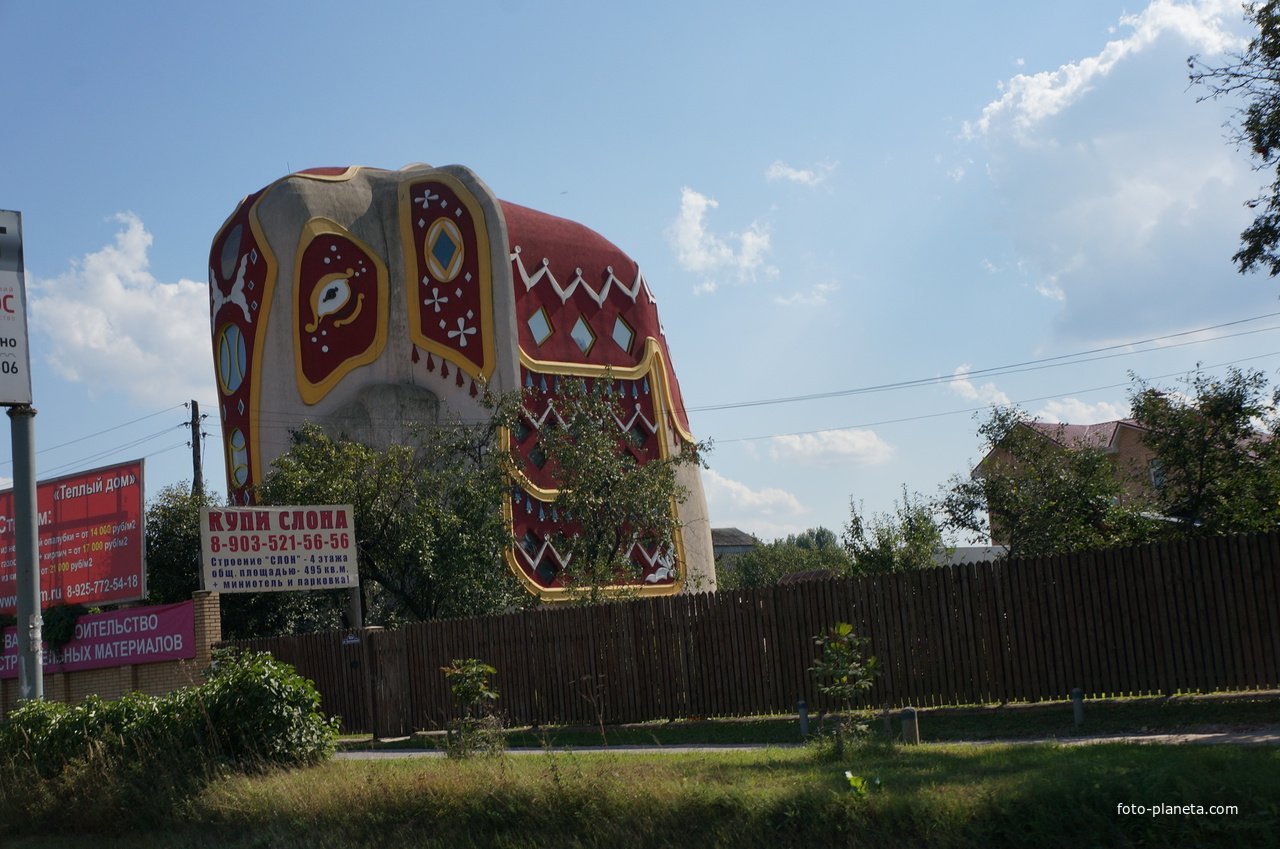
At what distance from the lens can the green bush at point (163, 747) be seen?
12.2 metres

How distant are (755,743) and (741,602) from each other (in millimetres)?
3708

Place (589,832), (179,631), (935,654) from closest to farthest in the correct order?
(589,832) < (935,654) < (179,631)

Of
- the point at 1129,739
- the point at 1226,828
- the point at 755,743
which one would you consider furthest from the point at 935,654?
the point at 1226,828

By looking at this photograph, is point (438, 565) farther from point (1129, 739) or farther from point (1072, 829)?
point (1072, 829)

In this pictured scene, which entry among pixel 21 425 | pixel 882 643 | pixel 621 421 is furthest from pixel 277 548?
pixel 621 421

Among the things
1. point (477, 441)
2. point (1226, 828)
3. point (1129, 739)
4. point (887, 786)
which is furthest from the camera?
point (477, 441)

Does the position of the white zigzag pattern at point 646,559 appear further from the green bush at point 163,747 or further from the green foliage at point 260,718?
the green foliage at point 260,718

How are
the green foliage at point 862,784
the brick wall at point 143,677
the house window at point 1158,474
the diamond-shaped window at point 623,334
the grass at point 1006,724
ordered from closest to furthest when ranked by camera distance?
1. the green foliage at point 862,784
2. the grass at point 1006,724
3. the brick wall at point 143,677
4. the house window at point 1158,474
5. the diamond-shaped window at point 623,334

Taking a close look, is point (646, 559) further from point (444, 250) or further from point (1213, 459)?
point (1213, 459)

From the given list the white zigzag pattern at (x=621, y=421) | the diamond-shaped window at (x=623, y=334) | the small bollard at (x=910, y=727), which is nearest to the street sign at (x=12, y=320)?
the small bollard at (x=910, y=727)

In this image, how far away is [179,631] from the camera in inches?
869

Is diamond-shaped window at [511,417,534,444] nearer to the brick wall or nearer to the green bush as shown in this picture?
the brick wall

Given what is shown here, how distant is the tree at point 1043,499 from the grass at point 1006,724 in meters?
6.90

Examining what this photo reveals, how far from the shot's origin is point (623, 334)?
41219 mm
